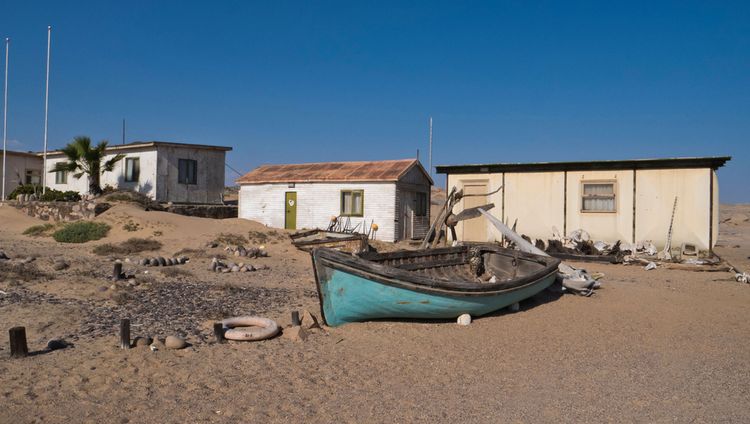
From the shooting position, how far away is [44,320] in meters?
7.78

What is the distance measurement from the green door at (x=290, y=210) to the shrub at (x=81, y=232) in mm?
7165

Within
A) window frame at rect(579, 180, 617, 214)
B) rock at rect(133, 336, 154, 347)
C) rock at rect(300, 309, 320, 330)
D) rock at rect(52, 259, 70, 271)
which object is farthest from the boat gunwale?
window frame at rect(579, 180, 617, 214)

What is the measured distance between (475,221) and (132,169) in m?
17.2

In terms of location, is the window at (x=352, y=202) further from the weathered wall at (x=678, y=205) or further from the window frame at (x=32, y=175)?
the window frame at (x=32, y=175)

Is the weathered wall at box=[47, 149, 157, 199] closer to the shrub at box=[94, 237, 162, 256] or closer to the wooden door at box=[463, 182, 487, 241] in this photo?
the shrub at box=[94, 237, 162, 256]

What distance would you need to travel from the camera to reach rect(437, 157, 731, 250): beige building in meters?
17.0

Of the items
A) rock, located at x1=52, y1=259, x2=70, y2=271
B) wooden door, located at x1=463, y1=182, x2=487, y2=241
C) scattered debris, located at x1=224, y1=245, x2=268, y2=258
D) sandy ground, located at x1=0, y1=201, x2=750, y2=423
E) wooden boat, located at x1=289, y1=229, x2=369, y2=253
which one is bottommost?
sandy ground, located at x1=0, y1=201, x2=750, y2=423

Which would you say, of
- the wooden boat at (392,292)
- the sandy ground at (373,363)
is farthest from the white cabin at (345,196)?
the wooden boat at (392,292)

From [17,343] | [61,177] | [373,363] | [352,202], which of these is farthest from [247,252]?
[61,177]

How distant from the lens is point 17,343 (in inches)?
240

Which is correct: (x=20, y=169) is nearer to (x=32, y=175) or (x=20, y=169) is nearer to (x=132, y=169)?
(x=32, y=175)

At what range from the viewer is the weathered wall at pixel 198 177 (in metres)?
25.9

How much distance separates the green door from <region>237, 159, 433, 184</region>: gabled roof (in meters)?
0.67

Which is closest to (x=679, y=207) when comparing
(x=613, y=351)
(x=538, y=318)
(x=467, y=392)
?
(x=538, y=318)
